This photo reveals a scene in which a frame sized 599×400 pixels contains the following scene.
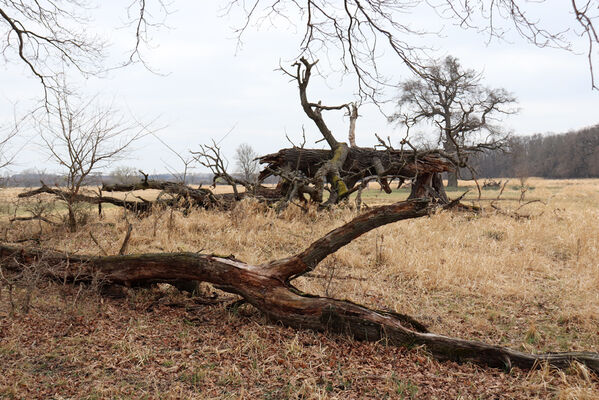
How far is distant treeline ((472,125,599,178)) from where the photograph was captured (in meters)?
59.0

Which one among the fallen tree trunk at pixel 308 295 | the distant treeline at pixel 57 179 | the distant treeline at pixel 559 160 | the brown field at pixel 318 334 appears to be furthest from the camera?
the distant treeline at pixel 559 160

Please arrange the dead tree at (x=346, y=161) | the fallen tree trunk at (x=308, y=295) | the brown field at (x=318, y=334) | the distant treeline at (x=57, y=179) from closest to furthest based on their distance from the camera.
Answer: the brown field at (x=318, y=334)
the fallen tree trunk at (x=308, y=295)
the distant treeline at (x=57, y=179)
the dead tree at (x=346, y=161)

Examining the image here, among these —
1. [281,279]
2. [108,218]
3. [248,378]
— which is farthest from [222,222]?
[248,378]

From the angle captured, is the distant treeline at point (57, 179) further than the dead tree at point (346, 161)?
No

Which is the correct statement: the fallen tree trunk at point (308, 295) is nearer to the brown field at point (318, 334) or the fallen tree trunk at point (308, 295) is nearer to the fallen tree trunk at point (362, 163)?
the brown field at point (318, 334)

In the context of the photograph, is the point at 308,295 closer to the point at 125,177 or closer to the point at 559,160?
the point at 125,177

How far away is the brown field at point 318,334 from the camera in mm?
3383

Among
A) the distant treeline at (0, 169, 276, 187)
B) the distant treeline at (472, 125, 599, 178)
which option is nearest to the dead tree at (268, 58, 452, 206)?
the distant treeline at (0, 169, 276, 187)

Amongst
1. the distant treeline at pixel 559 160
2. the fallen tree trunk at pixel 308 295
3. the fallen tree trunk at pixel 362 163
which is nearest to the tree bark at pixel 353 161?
the fallen tree trunk at pixel 362 163

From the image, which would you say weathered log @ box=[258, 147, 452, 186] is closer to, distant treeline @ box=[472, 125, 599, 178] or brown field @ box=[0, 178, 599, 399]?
brown field @ box=[0, 178, 599, 399]

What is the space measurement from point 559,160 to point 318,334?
7090 cm

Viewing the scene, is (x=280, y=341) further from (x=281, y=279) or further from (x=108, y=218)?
(x=108, y=218)

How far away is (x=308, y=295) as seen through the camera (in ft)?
14.8

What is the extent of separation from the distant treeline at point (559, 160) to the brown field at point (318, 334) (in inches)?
2097
